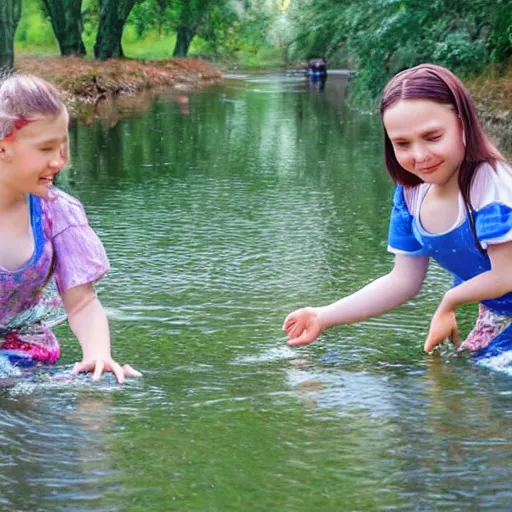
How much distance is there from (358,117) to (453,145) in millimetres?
12548

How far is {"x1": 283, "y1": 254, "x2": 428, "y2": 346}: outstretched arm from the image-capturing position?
10.4 ft

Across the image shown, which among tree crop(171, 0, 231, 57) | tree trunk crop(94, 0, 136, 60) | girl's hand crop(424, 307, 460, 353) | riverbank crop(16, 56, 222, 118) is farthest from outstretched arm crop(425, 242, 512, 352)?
tree crop(171, 0, 231, 57)

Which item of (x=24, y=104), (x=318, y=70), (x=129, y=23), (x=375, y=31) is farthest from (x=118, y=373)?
(x=129, y=23)

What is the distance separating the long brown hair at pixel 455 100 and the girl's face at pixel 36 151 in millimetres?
889

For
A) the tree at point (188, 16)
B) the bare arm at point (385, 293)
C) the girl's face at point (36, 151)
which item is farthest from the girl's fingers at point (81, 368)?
the tree at point (188, 16)

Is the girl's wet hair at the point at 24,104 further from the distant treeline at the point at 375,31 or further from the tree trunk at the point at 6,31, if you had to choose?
the tree trunk at the point at 6,31

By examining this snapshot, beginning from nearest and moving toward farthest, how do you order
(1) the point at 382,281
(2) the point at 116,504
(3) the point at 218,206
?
(2) the point at 116,504 → (1) the point at 382,281 → (3) the point at 218,206

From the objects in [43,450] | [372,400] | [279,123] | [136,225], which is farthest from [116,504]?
[279,123]

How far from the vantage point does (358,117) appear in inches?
600

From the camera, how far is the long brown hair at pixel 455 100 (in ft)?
9.23

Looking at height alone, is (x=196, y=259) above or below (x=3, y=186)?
below

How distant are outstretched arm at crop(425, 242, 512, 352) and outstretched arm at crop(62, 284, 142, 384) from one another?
2.87ft

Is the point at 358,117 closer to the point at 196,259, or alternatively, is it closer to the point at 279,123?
the point at 279,123

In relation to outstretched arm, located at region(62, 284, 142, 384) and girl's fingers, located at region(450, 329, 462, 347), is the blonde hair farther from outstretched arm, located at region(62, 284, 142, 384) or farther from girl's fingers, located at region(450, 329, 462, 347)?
girl's fingers, located at region(450, 329, 462, 347)
